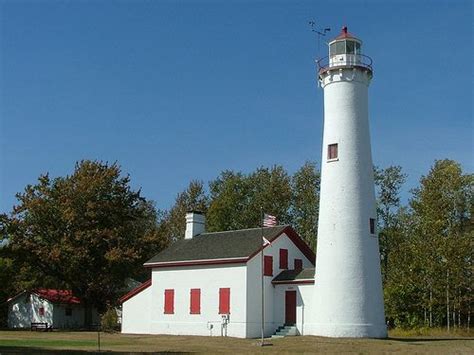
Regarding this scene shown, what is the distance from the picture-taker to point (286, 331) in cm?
3519

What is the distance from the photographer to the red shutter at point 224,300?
35984mm

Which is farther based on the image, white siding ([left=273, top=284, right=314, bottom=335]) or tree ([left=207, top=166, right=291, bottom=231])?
tree ([left=207, top=166, right=291, bottom=231])

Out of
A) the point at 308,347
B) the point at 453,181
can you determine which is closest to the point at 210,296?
the point at 308,347

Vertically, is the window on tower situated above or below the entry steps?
above

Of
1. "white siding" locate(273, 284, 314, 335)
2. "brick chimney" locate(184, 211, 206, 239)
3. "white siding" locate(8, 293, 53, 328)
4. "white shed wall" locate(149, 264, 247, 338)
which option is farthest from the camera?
"white siding" locate(8, 293, 53, 328)

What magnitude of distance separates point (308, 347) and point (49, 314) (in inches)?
1220

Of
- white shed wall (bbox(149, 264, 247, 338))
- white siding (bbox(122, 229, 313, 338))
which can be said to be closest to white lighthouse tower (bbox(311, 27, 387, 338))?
white siding (bbox(122, 229, 313, 338))

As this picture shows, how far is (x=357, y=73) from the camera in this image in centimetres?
3338

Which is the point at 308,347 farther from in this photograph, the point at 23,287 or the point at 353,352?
the point at 23,287

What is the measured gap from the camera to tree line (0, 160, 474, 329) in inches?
1583

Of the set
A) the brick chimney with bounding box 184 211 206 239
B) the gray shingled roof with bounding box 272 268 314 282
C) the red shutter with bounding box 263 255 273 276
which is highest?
the brick chimney with bounding box 184 211 206 239

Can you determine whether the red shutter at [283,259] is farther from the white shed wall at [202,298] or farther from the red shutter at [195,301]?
the red shutter at [195,301]

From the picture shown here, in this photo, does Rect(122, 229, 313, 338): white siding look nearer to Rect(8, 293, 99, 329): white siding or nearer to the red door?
the red door

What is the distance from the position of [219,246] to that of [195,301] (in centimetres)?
327
